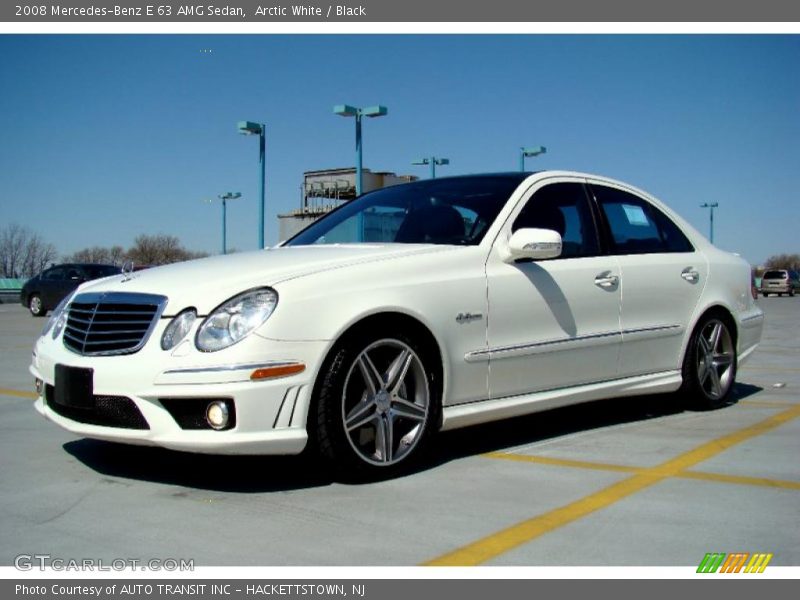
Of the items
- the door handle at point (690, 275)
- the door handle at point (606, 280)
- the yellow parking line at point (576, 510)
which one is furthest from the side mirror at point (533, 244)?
the door handle at point (690, 275)

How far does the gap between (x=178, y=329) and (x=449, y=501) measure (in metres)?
1.41

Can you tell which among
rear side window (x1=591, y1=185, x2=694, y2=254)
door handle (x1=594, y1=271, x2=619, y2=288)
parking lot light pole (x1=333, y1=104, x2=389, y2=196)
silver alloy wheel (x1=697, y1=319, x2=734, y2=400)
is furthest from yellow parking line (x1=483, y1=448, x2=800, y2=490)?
parking lot light pole (x1=333, y1=104, x2=389, y2=196)

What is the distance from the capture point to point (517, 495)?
13.1 feet

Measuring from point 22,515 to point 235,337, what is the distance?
1.13m

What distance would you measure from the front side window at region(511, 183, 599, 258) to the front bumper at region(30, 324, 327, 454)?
1838 millimetres

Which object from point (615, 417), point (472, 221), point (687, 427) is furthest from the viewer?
point (615, 417)

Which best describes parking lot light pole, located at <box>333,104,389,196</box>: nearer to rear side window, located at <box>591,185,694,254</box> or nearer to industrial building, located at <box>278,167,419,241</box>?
industrial building, located at <box>278,167,419,241</box>

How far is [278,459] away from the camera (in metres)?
4.75

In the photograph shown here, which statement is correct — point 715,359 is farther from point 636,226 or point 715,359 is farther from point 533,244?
point 533,244

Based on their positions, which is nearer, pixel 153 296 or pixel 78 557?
pixel 78 557

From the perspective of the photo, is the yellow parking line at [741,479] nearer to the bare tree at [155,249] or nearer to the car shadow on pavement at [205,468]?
the car shadow on pavement at [205,468]
